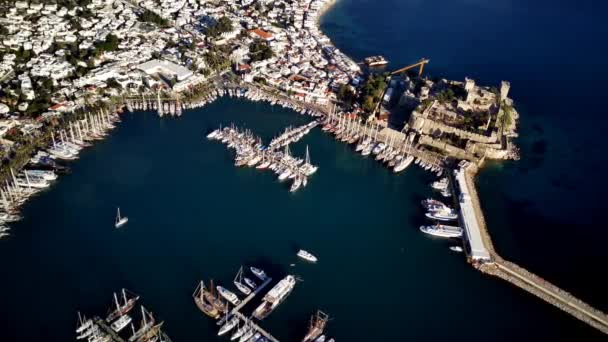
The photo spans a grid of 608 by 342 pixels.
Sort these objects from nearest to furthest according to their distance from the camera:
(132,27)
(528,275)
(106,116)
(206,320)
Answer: (206,320), (528,275), (106,116), (132,27)

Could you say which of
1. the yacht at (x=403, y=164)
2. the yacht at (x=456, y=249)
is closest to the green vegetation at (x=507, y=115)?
the yacht at (x=403, y=164)

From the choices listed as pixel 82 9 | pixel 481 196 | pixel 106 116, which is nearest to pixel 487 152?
pixel 481 196

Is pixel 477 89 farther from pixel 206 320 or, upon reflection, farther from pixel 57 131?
pixel 57 131

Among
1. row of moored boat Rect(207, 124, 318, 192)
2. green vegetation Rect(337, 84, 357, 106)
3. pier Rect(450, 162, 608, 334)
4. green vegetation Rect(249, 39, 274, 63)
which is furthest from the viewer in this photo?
green vegetation Rect(249, 39, 274, 63)

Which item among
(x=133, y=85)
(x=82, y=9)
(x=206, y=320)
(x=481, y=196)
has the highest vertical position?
(x=82, y=9)

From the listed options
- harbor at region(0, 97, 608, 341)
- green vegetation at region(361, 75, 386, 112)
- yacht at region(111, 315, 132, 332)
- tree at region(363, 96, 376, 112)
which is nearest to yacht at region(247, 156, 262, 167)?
harbor at region(0, 97, 608, 341)

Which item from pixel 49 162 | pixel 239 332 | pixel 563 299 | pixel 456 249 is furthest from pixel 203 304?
pixel 563 299

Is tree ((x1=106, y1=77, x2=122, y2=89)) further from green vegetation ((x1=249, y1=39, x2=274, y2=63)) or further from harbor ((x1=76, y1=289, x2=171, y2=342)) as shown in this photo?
harbor ((x1=76, y1=289, x2=171, y2=342))
